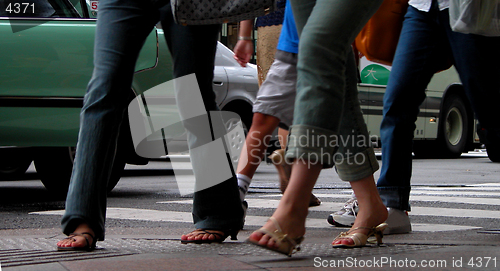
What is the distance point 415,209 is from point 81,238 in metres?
2.61

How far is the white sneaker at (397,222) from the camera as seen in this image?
3.20m

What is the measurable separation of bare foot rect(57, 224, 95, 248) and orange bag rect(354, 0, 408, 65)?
164 centimetres

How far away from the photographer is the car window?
15.4 feet

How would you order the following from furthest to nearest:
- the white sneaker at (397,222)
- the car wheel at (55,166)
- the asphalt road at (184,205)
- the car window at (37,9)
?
the car wheel at (55,166), the car window at (37,9), the asphalt road at (184,205), the white sneaker at (397,222)

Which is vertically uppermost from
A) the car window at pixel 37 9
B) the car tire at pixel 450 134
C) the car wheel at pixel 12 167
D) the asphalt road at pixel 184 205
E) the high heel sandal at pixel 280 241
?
the car window at pixel 37 9

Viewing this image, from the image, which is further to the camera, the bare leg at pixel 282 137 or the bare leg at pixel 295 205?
the bare leg at pixel 282 137

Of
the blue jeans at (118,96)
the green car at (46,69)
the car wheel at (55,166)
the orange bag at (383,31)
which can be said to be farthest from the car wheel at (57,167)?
the blue jeans at (118,96)

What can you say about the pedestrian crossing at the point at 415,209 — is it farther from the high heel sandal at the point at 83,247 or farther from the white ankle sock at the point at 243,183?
the high heel sandal at the point at 83,247

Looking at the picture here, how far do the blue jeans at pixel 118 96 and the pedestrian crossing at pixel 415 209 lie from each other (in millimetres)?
873

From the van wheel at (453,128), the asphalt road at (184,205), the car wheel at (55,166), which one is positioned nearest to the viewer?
the asphalt road at (184,205)

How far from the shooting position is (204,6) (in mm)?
2588

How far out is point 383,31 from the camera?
3.40m

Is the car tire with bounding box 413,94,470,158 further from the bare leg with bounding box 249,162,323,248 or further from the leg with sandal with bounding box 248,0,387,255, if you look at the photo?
the bare leg with bounding box 249,162,323,248

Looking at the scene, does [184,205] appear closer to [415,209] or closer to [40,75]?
[40,75]
